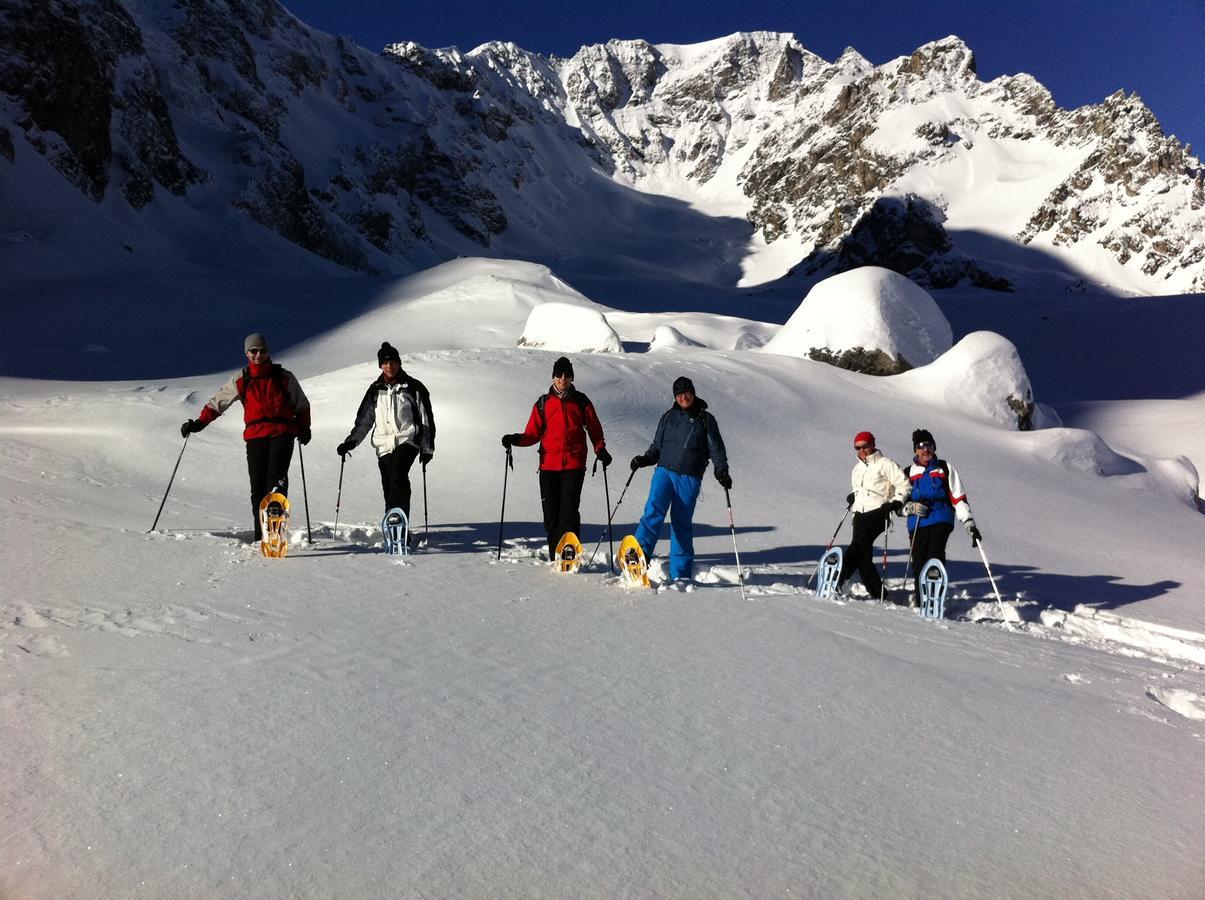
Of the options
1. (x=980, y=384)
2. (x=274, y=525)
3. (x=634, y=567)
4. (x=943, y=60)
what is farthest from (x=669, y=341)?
(x=943, y=60)

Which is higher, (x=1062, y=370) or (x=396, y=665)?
(x=1062, y=370)

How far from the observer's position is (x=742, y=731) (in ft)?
10.8

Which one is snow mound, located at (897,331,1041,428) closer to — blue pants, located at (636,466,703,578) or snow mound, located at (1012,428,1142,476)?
snow mound, located at (1012,428,1142,476)

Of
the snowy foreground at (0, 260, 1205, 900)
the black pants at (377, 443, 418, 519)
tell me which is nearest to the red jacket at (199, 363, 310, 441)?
the black pants at (377, 443, 418, 519)

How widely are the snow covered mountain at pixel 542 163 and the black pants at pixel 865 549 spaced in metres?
35.4

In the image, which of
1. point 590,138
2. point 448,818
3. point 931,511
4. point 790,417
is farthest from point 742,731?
point 590,138

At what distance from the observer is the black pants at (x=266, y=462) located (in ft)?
20.9

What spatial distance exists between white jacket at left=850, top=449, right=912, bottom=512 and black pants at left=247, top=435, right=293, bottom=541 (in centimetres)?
426

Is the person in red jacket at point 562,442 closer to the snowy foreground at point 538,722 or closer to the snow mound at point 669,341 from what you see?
the snowy foreground at point 538,722

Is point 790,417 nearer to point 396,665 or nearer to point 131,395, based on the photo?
point 131,395

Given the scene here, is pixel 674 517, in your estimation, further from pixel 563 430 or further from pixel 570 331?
pixel 570 331

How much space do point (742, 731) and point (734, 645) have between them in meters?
1.18

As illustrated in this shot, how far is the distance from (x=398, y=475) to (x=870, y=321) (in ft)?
47.4

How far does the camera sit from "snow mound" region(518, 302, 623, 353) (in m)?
20.2
